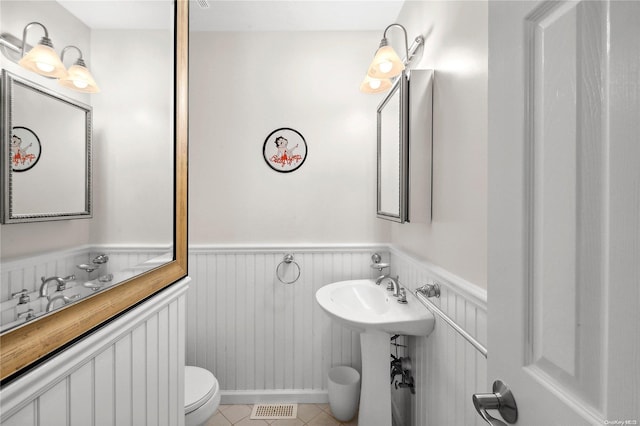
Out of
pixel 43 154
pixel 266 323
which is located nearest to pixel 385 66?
pixel 43 154

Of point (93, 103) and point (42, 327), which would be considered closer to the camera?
point (42, 327)

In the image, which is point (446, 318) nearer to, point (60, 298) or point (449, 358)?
point (449, 358)

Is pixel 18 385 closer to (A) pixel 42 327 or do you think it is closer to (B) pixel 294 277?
(A) pixel 42 327

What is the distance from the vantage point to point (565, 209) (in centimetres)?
42

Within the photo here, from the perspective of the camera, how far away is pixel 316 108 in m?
2.14

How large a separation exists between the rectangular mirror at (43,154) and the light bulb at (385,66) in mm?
1342

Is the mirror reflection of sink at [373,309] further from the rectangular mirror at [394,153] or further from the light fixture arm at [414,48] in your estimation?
the light fixture arm at [414,48]

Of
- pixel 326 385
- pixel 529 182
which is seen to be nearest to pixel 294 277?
pixel 326 385

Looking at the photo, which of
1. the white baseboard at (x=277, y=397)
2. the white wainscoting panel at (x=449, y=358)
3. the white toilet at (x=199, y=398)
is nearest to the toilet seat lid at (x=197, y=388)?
the white toilet at (x=199, y=398)

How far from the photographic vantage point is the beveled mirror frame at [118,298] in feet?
1.60

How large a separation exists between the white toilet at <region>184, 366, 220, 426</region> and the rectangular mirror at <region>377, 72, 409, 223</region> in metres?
1.32

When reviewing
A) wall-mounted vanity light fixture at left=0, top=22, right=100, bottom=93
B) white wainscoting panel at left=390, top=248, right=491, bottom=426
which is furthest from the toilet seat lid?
wall-mounted vanity light fixture at left=0, top=22, right=100, bottom=93

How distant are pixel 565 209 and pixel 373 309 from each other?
1533 millimetres

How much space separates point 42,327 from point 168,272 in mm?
471
